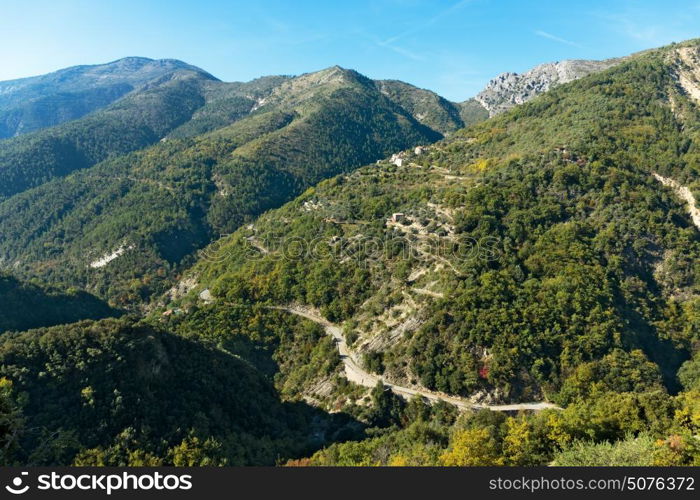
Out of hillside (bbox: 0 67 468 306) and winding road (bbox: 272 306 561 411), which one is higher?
hillside (bbox: 0 67 468 306)

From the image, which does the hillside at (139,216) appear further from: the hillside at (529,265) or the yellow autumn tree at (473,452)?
the yellow autumn tree at (473,452)

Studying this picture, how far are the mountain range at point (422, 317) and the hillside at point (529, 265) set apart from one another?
1.41 feet

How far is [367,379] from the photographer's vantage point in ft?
242

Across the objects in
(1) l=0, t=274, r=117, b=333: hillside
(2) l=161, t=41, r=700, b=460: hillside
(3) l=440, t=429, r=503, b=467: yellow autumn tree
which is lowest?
(1) l=0, t=274, r=117, b=333: hillside

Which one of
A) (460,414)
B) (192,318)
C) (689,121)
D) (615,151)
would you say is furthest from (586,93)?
(192,318)

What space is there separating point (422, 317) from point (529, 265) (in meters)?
24.5

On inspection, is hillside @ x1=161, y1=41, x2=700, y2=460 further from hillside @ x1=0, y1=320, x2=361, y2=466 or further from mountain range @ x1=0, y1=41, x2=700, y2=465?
hillside @ x1=0, y1=320, x2=361, y2=466

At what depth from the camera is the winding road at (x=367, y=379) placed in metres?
64.4

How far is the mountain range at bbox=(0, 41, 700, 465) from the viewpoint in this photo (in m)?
45.9

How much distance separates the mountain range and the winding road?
41 centimetres

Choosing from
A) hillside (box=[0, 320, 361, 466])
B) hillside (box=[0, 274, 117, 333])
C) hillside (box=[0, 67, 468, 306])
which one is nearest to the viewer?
hillside (box=[0, 320, 361, 466])

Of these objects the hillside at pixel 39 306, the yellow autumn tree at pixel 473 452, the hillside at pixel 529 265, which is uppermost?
the hillside at pixel 529 265

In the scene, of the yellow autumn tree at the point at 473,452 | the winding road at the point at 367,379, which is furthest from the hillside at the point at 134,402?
the yellow autumn tree at the point at 473,452

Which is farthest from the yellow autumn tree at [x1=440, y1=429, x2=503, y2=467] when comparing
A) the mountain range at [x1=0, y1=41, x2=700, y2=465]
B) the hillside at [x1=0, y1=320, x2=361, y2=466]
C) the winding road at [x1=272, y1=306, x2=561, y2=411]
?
the hillside at [x1=0, y1=320, x2=361, y2=466]
